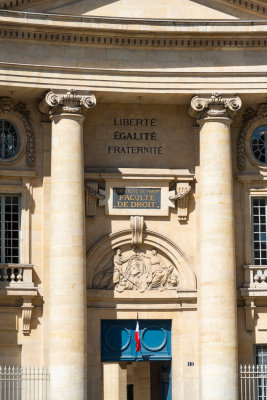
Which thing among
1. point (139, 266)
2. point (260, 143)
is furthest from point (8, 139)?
point (260, 143)

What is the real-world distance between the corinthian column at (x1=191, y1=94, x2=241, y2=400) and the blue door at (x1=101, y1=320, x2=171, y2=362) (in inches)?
53.7

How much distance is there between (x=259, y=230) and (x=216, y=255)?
2763 millimetres

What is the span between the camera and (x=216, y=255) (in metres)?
38.4

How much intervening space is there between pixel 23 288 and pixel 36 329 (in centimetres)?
132

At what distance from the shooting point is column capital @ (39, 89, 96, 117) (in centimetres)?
3822

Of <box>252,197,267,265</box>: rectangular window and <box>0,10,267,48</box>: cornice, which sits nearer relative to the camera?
<box>0,10,267,48</box>: cornice

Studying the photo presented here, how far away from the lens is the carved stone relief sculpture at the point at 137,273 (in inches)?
1565

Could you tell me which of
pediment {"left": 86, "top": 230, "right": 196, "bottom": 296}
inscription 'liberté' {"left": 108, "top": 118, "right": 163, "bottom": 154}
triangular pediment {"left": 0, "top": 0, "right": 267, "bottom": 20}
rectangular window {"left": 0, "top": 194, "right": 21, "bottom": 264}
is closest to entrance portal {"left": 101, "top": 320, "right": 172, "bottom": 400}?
pediment {"left": 86, "top": 230, "right": 196, "bottom": 296}

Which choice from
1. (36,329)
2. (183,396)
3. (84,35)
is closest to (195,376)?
(183,396)

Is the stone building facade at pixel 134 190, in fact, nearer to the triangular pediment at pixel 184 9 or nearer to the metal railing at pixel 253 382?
the triangular pediment at pixel 184 9

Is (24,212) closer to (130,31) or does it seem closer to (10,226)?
(10,226)

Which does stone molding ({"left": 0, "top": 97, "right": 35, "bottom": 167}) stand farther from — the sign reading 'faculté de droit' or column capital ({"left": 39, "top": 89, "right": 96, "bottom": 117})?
the sign reading 'faculté de droit'

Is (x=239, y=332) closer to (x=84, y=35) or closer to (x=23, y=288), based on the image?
(x=23, y=288)

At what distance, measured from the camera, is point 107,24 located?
38.2 metres
